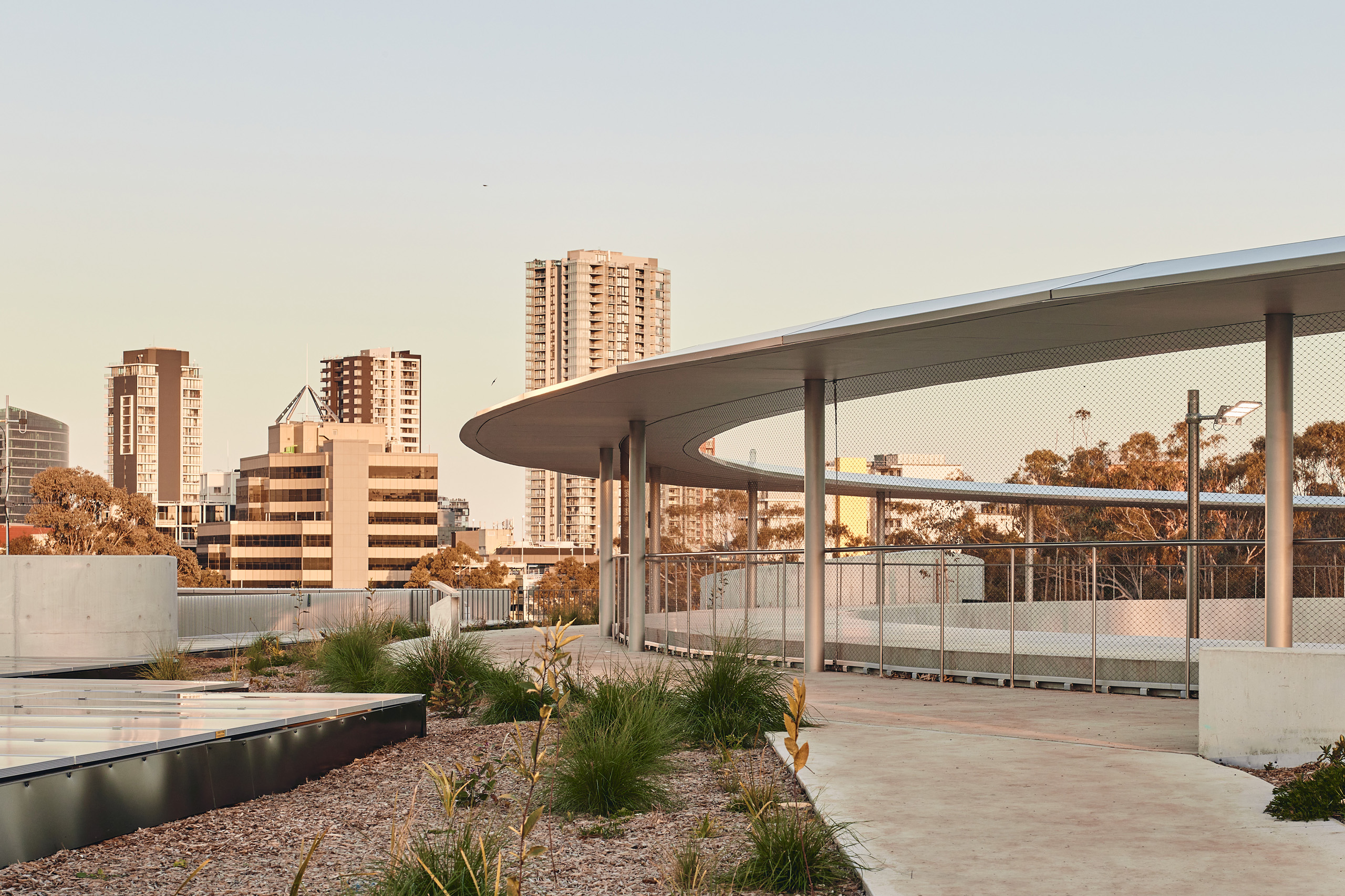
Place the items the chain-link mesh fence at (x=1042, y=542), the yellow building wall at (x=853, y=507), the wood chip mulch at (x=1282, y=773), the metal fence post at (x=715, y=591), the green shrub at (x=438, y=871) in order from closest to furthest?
1. the green shrub at (x=438, y=871)
2. the wood chip mulch at (x=1282, y=773)
3. the chain-link mesh fence at (x=1042, y=542)
4. the metal fence post at (x=715, y=591)
5. the yellow building wall at (x=853, y=507)

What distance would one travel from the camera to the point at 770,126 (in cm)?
2172

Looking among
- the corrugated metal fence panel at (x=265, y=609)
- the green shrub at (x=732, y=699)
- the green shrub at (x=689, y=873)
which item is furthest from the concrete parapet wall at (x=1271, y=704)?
the corrugated metal fence panel at (x=265, y=609)

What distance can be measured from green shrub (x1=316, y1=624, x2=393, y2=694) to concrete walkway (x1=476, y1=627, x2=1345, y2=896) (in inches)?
157

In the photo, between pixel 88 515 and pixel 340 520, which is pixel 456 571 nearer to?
pixel 88 515

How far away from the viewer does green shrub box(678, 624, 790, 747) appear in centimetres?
842

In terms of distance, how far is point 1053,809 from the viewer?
19.7 feet

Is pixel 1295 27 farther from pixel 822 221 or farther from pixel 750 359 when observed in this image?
pixel 822 221

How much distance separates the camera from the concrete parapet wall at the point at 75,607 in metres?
13.8

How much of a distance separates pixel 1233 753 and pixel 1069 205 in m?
11.6

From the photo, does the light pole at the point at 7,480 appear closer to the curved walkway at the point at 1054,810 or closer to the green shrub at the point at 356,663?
the green shrub at the point at 356,663

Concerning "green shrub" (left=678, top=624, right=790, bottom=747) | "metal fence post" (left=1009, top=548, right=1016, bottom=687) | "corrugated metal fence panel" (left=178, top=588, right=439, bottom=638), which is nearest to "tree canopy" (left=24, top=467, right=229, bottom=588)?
"corrugated metal fence panel" (left=178, top=588, right=439, bottom=638)

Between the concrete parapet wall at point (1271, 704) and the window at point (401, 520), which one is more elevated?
the concrete parapet wall at point (1271, 704)

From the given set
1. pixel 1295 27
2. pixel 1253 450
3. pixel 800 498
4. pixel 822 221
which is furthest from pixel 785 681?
pixel 822 221

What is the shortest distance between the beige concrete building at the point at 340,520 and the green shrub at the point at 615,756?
5168 inches
